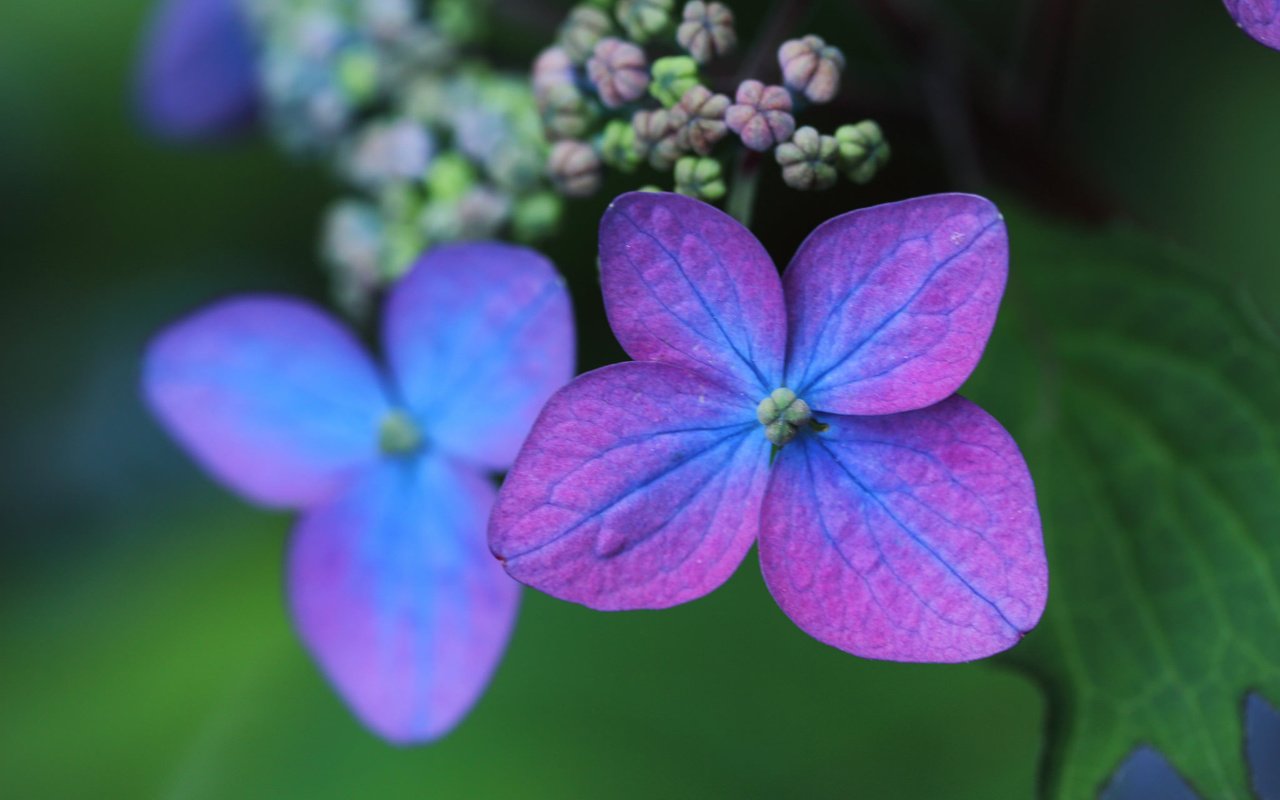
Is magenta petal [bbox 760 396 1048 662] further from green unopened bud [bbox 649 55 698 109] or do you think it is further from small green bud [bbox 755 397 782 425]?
green unopened bud [bbox 649 55 698 109]

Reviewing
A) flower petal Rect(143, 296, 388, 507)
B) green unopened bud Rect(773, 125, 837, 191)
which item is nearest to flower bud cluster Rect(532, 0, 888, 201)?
green unopened bud Rect(773, 125, 837, 191)

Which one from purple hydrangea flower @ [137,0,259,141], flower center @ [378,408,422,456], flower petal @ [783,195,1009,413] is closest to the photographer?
flower petal @ [783,195,1009,413]

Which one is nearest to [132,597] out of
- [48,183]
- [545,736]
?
[48,183]

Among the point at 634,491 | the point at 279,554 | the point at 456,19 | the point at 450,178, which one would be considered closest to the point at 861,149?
the point at 634,491

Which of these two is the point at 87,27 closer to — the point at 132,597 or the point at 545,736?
the point at 132,597

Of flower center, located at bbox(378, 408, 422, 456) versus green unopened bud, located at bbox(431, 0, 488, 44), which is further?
green unopened bud, located at bbox(431, 0, 488, 44)

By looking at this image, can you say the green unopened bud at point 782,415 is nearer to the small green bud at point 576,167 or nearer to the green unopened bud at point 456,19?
the small green bud at point 576,167

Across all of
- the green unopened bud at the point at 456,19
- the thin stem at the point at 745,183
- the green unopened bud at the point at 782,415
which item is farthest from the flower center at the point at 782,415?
the green unopened bud at the point at 456,19
